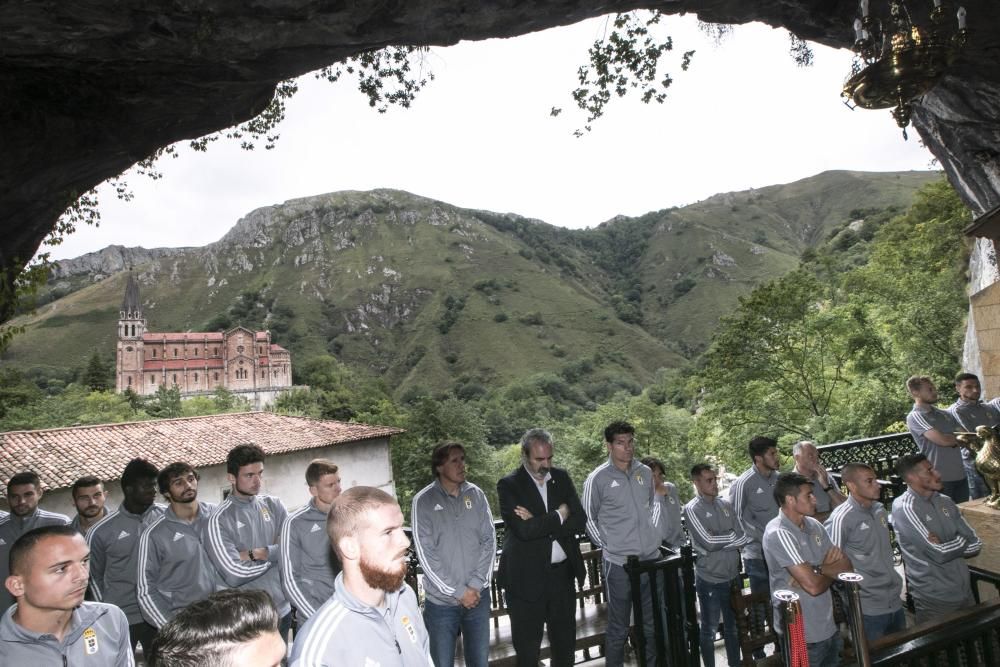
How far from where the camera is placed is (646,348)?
297 feet

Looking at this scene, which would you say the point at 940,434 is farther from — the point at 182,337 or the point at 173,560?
the point at 182,337

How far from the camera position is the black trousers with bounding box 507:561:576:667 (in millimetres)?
4059

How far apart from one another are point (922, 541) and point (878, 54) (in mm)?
3808

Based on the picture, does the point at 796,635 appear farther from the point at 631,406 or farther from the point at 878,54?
the point at 631,406

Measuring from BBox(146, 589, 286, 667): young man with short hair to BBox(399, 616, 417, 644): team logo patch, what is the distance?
57 cm

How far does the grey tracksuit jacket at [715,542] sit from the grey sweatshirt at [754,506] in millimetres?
364

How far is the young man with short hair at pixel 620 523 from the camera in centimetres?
439

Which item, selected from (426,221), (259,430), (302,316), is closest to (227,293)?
(302,316)

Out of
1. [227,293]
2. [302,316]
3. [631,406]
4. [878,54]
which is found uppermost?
[227,293]

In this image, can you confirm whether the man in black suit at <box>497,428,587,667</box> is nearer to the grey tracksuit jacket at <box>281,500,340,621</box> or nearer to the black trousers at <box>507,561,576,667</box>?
the black trousers at <box>507,561,576,667</box>

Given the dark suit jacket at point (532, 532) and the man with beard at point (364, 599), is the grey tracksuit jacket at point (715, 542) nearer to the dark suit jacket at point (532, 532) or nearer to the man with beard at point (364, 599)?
the dark suit jacket at point (532, 532)

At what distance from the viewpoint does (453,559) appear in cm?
406

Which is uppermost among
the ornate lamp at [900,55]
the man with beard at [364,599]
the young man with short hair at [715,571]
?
the ornate lamp at [900,55]

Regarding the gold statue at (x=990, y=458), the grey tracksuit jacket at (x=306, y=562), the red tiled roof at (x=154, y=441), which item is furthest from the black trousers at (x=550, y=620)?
the red tiled roof at (x=154, y=441)
